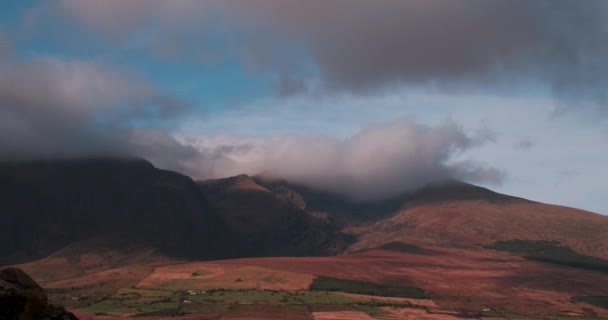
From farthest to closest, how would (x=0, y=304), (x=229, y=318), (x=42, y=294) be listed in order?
(x=229, y=318) → (x=42, y=294) → (x=0, y=304)

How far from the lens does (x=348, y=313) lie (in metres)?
197

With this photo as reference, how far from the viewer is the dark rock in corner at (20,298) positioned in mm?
20828

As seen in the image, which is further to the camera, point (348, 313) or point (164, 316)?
point (348, 313)

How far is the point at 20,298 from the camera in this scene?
21203 mm

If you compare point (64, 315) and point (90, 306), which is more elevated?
point (64, 315)

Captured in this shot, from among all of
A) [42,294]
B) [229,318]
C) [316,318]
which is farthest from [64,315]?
[316,318]

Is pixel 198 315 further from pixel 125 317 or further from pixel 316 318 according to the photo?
pixel 316 318

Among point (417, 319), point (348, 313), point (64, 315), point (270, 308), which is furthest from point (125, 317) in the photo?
point (64, 315)

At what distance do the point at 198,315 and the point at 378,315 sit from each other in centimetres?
5472

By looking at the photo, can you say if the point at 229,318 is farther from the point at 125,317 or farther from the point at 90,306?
the point at 90,306

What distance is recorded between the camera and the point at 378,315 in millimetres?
196625

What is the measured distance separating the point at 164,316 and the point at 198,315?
948 centimetres

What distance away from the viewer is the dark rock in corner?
20.8 metres

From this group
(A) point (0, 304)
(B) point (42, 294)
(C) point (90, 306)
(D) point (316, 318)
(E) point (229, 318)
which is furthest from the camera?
(C) point (90, 306)
